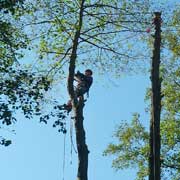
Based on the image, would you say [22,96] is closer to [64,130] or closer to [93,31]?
[64,130]

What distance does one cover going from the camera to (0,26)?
51.1 feet

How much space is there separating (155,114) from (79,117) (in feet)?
7.67

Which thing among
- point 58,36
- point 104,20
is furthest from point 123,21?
point 58,36

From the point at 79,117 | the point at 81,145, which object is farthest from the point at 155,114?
the point at 79,117

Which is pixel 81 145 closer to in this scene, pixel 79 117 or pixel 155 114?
pixel 79 117

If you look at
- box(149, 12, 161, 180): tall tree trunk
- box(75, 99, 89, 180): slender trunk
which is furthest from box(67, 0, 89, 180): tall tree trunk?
box(149, 12, 161, 180): tall tree trunk

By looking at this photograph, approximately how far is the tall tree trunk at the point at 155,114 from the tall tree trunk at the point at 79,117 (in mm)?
1914

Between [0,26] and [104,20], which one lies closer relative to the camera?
[0,26]

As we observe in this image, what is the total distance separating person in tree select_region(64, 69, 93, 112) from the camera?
62.1ft

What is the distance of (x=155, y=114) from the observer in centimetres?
1727

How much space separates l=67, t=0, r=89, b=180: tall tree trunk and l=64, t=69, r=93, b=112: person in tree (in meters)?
0.17

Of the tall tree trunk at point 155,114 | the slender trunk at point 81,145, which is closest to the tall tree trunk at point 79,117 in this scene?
the slender trunk at point 81,145

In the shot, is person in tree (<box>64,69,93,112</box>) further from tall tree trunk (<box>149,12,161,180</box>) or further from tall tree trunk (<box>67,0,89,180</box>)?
tall tree trunk (<box>149,12,161,180</box>)

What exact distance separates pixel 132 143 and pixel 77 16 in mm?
12541
